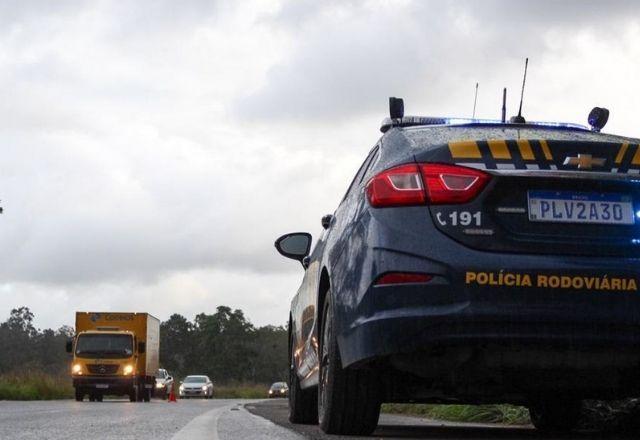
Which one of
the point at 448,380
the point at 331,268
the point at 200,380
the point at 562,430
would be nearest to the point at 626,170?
the point at 448,380

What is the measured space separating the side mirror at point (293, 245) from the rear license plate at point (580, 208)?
11.7 feet

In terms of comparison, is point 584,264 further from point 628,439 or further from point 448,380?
point 628,439

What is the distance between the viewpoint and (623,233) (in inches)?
188

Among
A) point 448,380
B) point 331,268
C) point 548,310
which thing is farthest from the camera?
point 331,268

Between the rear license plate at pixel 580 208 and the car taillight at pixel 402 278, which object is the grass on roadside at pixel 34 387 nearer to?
the car taillight at pixel 402 278

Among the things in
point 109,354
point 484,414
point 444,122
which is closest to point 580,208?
point 444,122

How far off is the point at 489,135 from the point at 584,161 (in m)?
0.51

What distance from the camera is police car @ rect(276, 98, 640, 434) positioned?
4672 millimetres

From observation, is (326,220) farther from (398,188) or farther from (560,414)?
(560,414)

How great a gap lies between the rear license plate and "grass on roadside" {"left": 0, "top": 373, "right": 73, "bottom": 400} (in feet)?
81.7

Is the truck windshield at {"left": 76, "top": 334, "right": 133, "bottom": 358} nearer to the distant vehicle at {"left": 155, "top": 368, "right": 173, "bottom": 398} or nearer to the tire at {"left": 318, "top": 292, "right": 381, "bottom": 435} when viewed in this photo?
the distant vehicle at {"left": 155, "top": 368, "right": 173, "bottom": 398}

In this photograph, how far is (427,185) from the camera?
4.88 metres

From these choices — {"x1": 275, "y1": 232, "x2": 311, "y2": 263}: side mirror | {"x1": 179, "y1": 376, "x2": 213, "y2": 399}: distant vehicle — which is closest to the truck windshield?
{"x1": 275, "y1": 232, "x2": 311, "y2": 263}: side mirror

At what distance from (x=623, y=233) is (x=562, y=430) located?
3.03 metres
